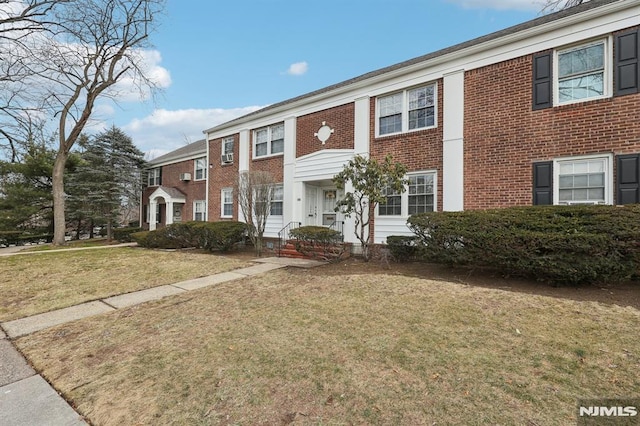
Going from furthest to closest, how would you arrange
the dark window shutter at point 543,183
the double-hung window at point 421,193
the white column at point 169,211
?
the white column at point 169,211 < the double-hung window at point 421,193 < the dark window shutter at point 543,183

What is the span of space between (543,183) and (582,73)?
8.64 feet

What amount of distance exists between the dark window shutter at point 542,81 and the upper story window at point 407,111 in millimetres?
2517

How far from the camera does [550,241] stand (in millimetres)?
5320

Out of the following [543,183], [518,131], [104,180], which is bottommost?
[543,183]

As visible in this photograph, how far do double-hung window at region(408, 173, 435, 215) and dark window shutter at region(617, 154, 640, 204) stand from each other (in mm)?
4002

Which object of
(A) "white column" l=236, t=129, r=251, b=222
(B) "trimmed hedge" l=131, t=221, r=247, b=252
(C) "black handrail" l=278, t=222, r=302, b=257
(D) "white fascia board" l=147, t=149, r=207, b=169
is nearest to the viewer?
(B) "trimmed hedge" l=131, t=221, r=247, b=252

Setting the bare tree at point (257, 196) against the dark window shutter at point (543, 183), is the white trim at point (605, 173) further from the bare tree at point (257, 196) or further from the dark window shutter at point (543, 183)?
the bare tree at point (257, 196)

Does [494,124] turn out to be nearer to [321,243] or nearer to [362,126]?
[362,126]

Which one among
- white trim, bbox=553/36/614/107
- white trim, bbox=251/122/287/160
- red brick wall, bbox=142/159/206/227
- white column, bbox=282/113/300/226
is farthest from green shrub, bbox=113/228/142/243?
white trim, bbox=553/36/614/107

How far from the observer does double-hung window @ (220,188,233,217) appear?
51.5 feet

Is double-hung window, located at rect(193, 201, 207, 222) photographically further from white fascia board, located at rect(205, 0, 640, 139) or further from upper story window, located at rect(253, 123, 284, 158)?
white fascia board, located at rect(205, 0, 640, 139)

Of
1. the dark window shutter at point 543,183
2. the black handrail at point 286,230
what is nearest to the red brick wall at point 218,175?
the black handrail at point 286,230

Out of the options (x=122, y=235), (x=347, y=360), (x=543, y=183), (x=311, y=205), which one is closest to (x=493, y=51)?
(x=543, y=183)

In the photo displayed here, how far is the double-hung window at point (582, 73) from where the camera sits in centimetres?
701
